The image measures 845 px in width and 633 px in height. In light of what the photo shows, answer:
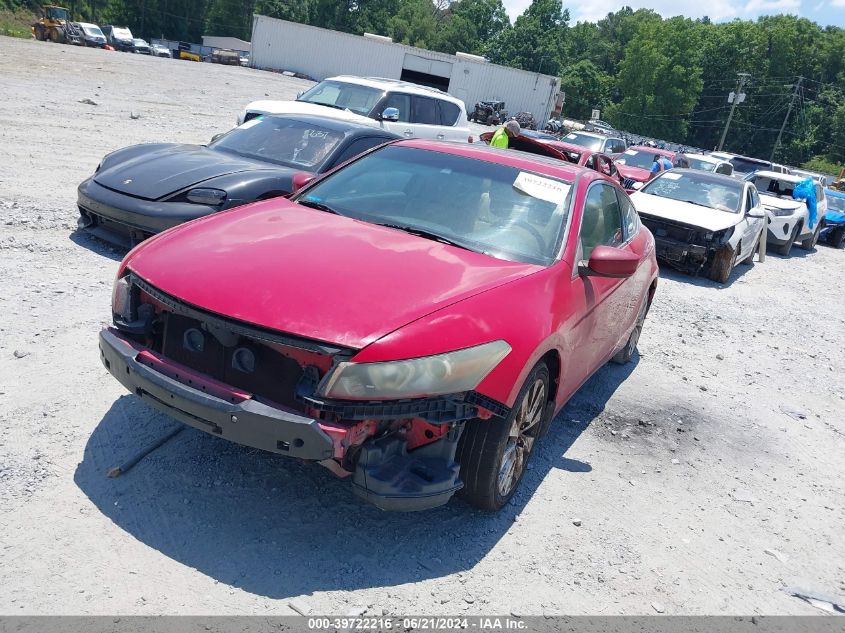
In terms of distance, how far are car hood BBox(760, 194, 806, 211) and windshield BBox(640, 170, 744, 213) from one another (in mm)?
4428

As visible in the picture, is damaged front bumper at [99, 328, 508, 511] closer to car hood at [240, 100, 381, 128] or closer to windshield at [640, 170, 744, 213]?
car hood at [240, 100, 381, 128]

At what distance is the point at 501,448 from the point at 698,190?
32.9 ft

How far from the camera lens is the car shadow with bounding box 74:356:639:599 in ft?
9.77

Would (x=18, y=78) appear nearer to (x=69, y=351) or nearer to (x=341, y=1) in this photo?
(x=69, y=351)

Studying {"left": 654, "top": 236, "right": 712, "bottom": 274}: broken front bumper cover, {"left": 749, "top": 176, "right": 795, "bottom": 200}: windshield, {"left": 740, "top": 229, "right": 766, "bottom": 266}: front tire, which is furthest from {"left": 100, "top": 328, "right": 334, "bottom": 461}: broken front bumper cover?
{"left": 749, "top": 176, "right": 795, "bottom": 200}: windshield

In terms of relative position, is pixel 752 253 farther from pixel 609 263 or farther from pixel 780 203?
pixel 609 263

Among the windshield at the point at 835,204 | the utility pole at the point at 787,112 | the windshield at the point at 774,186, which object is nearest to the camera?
the windshield at the point at 774,186

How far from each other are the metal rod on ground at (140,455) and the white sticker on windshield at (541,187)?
7.89 ft

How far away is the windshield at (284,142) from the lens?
7.37 meters

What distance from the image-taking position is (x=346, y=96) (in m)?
12.1

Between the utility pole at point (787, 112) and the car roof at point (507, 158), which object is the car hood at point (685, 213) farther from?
the utility pole at point (787, 112)

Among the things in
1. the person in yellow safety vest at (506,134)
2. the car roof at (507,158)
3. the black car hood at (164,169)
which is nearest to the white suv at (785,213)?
the person in yellow safety vest at (506,134)

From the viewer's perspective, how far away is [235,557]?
2982mm

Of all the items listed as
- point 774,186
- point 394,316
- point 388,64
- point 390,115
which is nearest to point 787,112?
point 388,64
